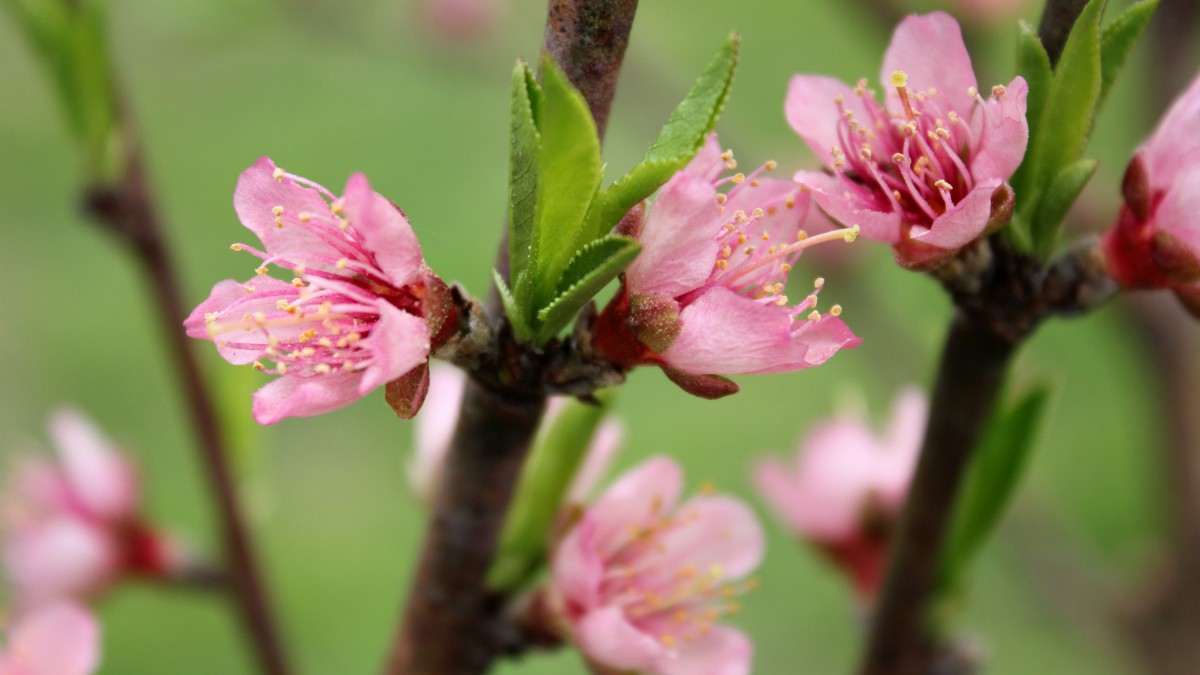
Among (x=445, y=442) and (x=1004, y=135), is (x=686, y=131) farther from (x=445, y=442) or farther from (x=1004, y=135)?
(x=445, y=442)

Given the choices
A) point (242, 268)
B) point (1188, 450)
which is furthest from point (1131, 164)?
point (242, 268)

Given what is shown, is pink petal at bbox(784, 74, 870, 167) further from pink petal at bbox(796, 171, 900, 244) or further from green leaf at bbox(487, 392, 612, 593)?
green leaf at bbox(487, 392, 612, 593)

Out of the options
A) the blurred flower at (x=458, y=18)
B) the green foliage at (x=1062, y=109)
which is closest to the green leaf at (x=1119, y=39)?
the green foliage at (x=1062, y=109)

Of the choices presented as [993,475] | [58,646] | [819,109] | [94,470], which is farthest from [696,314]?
[94,470]

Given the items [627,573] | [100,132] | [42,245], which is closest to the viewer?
[627,573]

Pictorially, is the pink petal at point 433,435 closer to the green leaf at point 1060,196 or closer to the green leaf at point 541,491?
the green leaf at point 541,491

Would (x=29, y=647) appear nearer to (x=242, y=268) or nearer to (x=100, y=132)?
(x=100, y=132)
